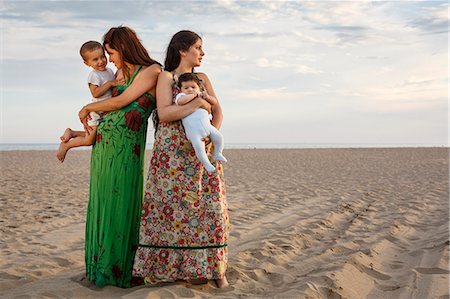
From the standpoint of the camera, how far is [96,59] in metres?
4.36

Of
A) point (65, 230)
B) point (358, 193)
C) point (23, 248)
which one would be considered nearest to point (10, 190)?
point (65, 230)

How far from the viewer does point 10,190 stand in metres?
12.1

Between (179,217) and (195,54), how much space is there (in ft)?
4.09

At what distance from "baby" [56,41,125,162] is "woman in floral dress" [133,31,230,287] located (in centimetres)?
52

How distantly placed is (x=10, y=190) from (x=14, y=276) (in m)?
7.78

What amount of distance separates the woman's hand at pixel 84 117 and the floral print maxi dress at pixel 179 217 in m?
0.63

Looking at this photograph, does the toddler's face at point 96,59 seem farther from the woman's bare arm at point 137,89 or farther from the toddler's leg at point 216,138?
the toddler's leg at point 216,138

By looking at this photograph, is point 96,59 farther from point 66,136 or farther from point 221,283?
point 221,283

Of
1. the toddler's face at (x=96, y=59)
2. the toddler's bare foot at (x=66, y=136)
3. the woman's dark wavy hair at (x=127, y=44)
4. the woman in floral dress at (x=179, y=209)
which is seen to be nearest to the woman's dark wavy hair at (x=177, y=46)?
the woman in floral dress at (x=179, y=209)

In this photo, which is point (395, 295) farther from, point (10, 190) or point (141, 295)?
point (10, 190)

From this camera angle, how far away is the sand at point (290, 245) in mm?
4340

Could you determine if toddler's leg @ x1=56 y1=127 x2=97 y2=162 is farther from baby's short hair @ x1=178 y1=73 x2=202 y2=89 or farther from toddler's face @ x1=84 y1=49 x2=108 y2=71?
baby's short hair @ x1=178 y1=73 x2=202 y2=89

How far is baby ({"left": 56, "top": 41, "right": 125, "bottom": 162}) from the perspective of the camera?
4328mm

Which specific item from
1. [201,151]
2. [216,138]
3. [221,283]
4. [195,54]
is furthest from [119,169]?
[221,283]
